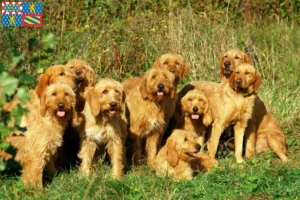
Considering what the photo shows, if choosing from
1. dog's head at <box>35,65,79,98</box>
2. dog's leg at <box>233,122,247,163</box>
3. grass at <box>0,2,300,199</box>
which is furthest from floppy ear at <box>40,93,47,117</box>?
dog's leg at <box>233,122,247,163</box>

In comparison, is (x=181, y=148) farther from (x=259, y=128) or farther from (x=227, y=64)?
(x=259, y=128)

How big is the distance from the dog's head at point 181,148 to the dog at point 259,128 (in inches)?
69.1

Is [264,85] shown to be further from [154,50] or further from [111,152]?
[111,152]

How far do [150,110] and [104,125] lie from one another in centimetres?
109

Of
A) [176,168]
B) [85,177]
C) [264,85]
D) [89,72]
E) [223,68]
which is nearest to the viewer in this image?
[85,177]

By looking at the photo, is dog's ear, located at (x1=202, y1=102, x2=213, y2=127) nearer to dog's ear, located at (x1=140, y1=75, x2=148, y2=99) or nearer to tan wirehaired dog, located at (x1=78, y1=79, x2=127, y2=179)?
dog's ear, located at (x1=140, y1=75, x2=148, y2=99)

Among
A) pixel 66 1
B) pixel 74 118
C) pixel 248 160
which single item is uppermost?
pixel 66 1

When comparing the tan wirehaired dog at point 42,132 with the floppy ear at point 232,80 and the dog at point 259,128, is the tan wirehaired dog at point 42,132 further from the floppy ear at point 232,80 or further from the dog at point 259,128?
the dog at point 259,128

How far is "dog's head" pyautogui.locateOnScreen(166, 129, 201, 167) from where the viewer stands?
8.23 metres

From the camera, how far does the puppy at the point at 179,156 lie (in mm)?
8219

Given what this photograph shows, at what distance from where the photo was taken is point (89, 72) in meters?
9.20

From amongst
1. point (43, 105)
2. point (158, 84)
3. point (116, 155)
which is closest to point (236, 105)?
point (158, 84)

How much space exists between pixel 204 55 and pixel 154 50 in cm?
94

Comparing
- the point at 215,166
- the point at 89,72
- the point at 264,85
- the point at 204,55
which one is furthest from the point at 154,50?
the point at 215,166
